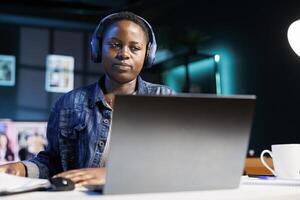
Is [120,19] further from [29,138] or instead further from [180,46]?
[180,46]

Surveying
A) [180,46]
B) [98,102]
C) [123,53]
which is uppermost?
[180,46]

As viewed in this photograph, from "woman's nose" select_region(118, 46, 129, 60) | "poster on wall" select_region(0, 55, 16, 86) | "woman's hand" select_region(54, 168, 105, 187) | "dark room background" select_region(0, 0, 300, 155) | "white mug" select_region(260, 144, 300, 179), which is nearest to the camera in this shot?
"woman's hand" select_region(54, 168, 105, 187)

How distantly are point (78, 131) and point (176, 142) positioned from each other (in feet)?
1.79

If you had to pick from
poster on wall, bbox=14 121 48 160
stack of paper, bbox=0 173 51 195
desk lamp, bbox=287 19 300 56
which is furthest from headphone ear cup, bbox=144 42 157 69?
poster on wall, bbox=14 121 48 160

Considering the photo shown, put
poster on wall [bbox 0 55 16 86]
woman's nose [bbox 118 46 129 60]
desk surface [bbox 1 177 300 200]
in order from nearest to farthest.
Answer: desk surface [bbox 1 177 300 200]
woman's nose [bbox 118 46 129 60]
poster on wall [bbox 0 55 16 86]

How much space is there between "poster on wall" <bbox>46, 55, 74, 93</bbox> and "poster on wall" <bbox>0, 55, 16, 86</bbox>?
22 centimetres

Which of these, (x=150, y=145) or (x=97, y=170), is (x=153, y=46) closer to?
(x=97, y=170)

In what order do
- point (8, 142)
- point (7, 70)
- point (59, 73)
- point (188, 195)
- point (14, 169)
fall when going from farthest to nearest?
point (59, 73)
point (7, 70)
point (8, 142)
point (14, 169)
point (188, 195)

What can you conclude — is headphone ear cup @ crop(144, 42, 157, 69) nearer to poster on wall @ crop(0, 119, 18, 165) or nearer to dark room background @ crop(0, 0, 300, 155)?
poster on wall @ crop(0, 119, 18, 165)

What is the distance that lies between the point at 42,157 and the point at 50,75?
5.78 ft

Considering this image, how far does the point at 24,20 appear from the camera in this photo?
276 cm

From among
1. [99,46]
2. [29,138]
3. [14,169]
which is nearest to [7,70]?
Result: [29,138]

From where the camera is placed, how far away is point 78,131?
3.45ft

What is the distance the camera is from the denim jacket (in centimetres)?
103
